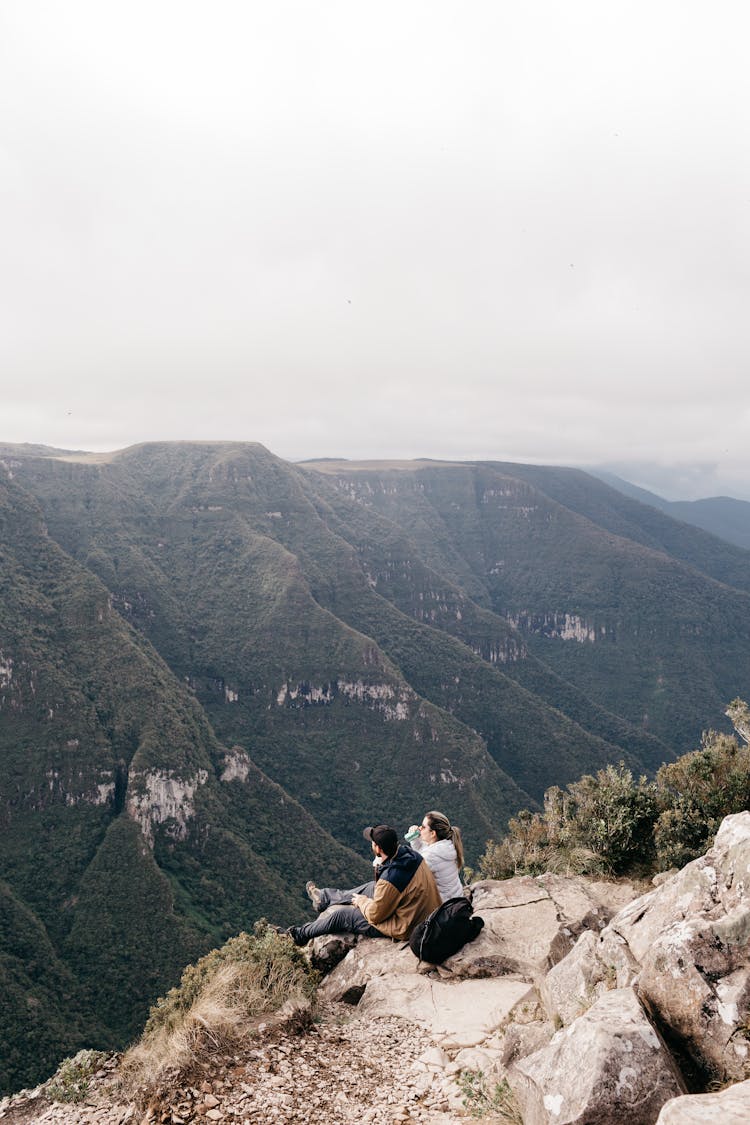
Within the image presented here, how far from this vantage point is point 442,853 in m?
11.1

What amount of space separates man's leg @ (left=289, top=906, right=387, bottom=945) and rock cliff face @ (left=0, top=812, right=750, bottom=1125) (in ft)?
3.63

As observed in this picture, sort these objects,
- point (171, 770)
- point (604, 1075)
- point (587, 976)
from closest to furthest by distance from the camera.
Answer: point (604, 1075) → point (587, 976) → point (171, 770)

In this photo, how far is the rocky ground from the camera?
6441 millimetres

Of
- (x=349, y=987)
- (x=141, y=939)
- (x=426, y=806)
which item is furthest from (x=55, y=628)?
(x=349, y=987)

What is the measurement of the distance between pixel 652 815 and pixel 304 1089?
10522 millimetres

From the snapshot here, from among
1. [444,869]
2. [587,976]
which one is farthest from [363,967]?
[587,976]

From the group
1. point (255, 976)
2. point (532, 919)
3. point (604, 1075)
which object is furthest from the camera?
point (532, 919)

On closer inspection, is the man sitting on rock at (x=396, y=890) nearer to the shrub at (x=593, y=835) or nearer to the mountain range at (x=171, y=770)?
the shrub at (x=593, y=835)

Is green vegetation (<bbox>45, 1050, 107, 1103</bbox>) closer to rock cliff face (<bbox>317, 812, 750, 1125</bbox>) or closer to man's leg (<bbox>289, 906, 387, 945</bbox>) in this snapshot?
rock cliff face (<bbox>317, 812, 750, 1125</bbox>)

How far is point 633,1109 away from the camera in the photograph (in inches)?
190

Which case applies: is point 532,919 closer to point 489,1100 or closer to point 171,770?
point 489,1100

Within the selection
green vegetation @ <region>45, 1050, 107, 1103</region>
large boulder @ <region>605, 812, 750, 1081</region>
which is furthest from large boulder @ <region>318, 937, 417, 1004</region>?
large boulder @ <region>605, 812, 750, 1081</region>

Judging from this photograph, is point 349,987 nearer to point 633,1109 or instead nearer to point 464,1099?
point 464,1099

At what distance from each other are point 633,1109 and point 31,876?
4924 inches
